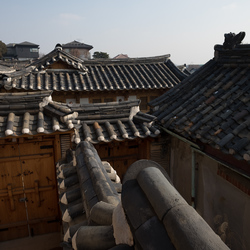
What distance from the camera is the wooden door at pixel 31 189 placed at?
5383 millimetres

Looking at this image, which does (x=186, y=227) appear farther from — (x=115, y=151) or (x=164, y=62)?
(x=164, y=62)

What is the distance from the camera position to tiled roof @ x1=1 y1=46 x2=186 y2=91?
472 inches

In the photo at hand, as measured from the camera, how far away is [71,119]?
5.41 metres

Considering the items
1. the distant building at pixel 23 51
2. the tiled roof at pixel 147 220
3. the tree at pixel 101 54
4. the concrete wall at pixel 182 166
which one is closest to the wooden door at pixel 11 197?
the tiled roof at pixel 147 220

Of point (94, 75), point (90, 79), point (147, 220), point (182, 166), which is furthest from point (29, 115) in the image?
point (94, 75)

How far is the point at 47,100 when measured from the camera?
559 centimetres

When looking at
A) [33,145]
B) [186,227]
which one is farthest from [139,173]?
[33,145]

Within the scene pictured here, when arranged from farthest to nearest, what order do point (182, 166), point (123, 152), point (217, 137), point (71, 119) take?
1. point (123, 152)
2. point (182, 166)
3. point (71, 119)
4. point (217, 137)

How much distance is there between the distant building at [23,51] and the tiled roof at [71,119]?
57316 millimetres

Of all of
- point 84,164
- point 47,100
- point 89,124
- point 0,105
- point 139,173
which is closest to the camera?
point 139,173

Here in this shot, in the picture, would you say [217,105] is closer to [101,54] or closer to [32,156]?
[32,156]

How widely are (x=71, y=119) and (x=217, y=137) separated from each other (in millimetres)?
3189

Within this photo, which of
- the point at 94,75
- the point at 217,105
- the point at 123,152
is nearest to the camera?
the point at 217,105

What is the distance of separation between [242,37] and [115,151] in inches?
200
